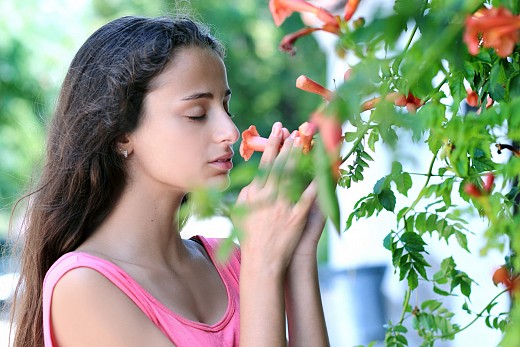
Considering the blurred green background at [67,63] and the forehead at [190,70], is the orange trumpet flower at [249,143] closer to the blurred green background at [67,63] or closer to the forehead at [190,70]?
the forehead at [190,70]

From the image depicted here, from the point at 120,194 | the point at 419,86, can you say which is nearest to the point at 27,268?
the point at 120,194

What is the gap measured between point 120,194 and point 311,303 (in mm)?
382

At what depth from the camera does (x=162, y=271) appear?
146 centimetres

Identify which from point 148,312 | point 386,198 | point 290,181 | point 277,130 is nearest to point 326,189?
point 290,181

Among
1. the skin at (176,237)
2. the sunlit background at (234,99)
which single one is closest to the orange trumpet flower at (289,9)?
the skin at (176,237)

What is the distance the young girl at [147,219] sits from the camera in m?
1.28

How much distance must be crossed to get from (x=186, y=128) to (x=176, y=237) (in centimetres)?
30

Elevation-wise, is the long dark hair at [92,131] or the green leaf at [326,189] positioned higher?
the long dark hair at [92,131]

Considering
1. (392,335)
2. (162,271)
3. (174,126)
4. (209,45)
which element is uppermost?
(209,45)

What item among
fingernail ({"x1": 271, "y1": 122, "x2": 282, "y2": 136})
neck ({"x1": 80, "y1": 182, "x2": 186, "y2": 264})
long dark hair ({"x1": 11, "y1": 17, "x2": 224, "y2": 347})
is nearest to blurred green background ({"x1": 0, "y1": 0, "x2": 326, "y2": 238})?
long dark hair ({"x1": 11, "y1": 17, "x2": 224, "y2": 347})

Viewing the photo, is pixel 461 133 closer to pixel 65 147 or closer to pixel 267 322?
pixel 267 322

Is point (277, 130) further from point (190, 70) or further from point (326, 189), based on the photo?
point (326, 189)

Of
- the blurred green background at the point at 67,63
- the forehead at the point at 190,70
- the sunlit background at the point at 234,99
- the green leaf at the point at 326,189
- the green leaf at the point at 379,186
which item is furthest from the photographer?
the blurred green background at the point at 67,63

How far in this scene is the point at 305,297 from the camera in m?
1.40
